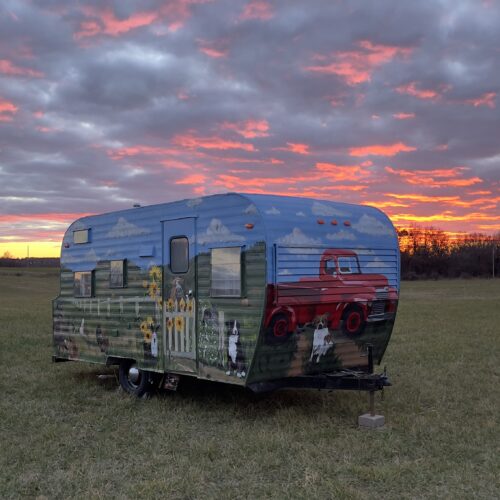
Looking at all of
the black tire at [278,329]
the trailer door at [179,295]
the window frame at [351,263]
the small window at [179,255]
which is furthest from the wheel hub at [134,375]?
the window frame at [351,263]

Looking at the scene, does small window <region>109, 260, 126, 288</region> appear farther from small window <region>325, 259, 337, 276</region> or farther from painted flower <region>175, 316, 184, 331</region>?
small window <region>325, 259, 337, 276</region>

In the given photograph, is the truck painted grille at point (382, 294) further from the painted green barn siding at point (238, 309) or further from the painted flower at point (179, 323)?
the painted flower at point (179, 323)

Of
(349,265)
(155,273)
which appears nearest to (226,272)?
(155,273)

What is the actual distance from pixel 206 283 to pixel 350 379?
2380mm

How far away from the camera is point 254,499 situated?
228 inches

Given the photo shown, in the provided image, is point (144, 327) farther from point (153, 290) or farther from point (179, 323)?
point (179, 323)

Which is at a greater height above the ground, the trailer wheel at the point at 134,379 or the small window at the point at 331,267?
the small window at the point at 331,267

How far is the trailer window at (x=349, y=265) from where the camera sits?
888 cm

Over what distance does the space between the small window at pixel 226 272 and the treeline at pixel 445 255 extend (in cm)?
7962

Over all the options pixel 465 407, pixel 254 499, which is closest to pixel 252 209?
pixel 254 499

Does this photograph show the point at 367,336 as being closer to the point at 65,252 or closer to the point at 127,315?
the point at 127,315

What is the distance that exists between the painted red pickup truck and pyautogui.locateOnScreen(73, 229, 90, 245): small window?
4.69 m

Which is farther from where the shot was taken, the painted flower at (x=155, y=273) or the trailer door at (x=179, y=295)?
the painted flower at (x=155, y=273)

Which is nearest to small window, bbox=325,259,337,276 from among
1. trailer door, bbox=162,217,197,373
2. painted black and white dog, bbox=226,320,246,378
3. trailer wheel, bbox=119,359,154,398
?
painted black and white dog, bbox=226,320,246,378
